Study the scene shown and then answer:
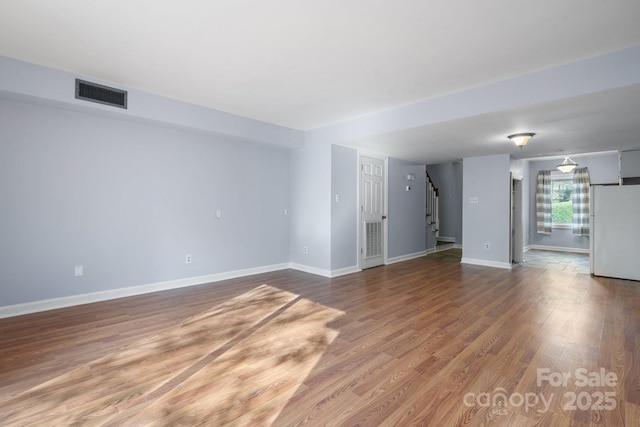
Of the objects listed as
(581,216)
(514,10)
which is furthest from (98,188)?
(581,216)

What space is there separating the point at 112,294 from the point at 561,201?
1143cm

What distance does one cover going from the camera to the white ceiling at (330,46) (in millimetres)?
2381

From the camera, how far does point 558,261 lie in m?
7.37

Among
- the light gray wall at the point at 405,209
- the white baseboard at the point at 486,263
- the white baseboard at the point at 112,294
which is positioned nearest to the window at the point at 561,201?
the white baseboard at the point at 486,263

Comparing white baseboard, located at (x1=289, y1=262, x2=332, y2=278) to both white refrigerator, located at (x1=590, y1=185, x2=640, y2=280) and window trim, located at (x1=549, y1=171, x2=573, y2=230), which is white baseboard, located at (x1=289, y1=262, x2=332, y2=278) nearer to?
white refrigerator, located at (x1=590, y1=185, x2=640, y2=280)

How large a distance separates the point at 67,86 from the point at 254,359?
12.0 ft

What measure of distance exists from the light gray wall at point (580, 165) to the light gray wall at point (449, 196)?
6.66 ft

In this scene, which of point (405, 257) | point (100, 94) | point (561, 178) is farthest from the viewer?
point (561, 178)

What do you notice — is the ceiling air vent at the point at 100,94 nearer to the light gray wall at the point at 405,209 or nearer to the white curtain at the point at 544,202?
the light gray wall at the point at 405,209

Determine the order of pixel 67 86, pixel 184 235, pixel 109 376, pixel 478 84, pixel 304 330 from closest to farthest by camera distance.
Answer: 1. pixel 109 376
2. pixel 304 330
3. pixel 67 86
4. pixel 478 84
5. pixel 184 235

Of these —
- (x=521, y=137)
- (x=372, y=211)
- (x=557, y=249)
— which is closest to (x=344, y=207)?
(x=372, y=211)

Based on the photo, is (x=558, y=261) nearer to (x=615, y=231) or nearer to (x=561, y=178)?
(x=615, y=231)

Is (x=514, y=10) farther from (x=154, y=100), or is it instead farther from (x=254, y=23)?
(x=154, y=100)

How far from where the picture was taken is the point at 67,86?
11.6ft
